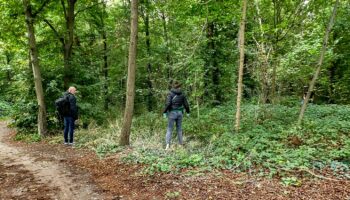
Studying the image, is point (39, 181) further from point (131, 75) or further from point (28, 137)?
point (28, 137)

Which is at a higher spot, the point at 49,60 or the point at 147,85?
the point at 49,60

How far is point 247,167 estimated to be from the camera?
5969mm

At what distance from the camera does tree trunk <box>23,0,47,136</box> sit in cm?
1073

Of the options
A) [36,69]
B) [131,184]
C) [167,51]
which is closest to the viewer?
[131,184]

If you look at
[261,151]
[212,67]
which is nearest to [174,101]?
[261,151]

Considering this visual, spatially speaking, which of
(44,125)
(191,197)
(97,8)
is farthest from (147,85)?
(191,197)

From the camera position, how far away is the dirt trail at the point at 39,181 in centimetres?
517

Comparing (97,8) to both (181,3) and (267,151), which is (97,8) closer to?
(181,3)

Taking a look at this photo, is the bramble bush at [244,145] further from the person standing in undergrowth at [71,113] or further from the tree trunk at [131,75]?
the person standing in undergrowth at [71,113]

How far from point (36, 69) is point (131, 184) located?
25.3 feet

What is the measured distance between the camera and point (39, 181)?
5.90 meters

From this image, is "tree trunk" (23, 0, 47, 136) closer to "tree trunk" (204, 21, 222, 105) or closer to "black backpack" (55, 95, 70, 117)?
"black backpack" (55, 95, 70, 117)

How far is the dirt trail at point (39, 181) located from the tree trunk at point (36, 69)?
3.60 metres

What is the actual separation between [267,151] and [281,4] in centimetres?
596
